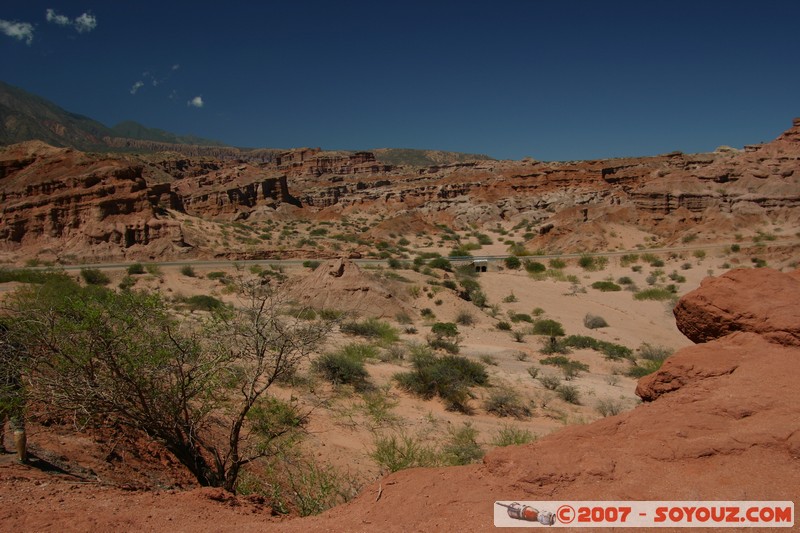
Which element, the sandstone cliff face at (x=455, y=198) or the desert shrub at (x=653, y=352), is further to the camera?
the sandstone cliff face at (x=455, y=198)

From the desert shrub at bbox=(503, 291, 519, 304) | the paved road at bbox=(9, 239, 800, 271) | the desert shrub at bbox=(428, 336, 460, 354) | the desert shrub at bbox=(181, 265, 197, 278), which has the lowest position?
the desert shrub at bbox=(428, 336, 460, 354)

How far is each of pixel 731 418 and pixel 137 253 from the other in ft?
108

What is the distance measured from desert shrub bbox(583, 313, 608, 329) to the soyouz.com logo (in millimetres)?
17894

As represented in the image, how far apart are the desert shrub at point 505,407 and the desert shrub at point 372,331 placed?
18.4 ft

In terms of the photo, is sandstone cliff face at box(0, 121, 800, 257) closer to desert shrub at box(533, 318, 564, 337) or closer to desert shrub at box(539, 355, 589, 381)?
desert shrub at box(533, 318, 564, 337)

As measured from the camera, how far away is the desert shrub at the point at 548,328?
1845 cm

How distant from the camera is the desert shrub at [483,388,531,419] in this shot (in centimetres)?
975

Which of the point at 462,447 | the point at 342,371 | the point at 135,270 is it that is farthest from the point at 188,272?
the point at 462,447

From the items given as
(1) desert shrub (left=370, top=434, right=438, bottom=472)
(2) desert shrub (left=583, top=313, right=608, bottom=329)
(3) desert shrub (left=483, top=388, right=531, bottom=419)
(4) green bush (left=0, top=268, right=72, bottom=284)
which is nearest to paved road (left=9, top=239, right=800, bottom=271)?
(4) green bush (left=0, top=268, right=72, bottom=284)

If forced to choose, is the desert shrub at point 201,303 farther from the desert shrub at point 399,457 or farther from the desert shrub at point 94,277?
the desert shrub at point 399,457

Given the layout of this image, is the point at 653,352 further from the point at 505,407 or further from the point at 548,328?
the point at 505,407

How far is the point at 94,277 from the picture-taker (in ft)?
76.1

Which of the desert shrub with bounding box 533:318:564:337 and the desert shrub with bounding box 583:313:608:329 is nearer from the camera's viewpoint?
the desert shrub with bounding box 533:318:564:337

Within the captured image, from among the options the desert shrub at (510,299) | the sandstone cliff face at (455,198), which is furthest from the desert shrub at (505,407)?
the sandstone cliff face at (455,198)
